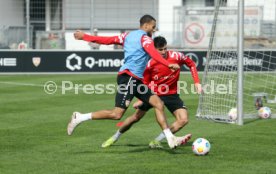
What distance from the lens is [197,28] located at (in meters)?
35.1

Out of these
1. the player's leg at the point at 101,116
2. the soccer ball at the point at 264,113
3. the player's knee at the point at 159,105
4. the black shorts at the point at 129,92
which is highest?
the black shorts at the point at 129,92

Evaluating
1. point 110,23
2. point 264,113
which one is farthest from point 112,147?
point 110,23

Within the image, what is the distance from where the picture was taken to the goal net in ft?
53.2

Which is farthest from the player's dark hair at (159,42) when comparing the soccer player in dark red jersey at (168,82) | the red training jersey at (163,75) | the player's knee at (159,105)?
the player's knee at (159,105)

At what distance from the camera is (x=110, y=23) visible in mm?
36031

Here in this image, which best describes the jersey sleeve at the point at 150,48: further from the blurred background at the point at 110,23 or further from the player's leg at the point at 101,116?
the blurred background at the point at 110,23

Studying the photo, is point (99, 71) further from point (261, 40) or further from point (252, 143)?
point (252, 143)

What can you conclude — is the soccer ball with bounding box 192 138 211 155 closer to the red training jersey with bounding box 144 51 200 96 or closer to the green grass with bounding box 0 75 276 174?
the green grass with bounding box 0 75 276 174

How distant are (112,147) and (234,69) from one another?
889 cm

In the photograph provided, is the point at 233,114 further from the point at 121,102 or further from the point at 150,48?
the point at 150,48

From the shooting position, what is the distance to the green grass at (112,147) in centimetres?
955

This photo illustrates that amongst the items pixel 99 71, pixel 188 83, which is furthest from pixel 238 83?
pixel 99 71

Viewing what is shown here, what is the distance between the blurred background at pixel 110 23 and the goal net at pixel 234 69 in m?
0.08

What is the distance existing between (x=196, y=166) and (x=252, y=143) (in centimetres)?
254
